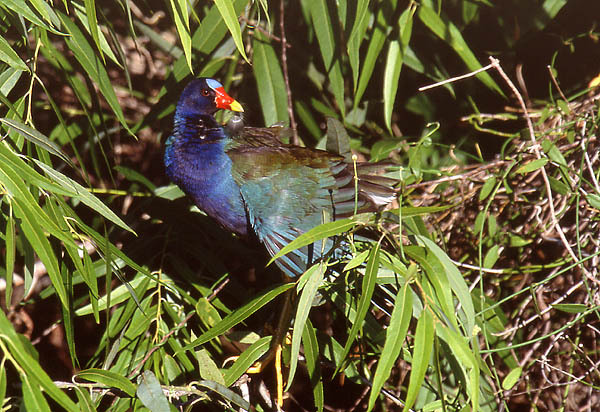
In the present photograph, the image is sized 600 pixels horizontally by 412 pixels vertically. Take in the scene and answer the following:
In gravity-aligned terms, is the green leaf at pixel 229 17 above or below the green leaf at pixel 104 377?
above

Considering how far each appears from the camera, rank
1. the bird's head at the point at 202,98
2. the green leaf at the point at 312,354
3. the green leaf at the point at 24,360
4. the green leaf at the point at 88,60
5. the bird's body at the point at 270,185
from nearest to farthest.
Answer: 1. the green leaf at the point at 24,360
2. the green leaf at the point at 312,354
3. the green leaf at the point at 88,60
4. the bird's body at the point at 270,185
5. the bird's head at the point at 202,98

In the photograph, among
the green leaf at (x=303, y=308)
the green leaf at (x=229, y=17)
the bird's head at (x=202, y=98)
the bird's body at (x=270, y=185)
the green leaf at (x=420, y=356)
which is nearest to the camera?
the green leaf at (x=420, y=356)

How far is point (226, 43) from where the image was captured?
7.07 feet

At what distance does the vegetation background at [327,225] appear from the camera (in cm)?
122

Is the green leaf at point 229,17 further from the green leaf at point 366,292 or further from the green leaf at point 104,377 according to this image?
the green leaf at point 104,377

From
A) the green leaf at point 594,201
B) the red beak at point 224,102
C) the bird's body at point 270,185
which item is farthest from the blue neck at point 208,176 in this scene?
the green leaf at point 594,201

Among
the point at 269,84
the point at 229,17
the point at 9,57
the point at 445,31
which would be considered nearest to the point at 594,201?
the point at 445,31

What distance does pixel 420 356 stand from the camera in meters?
1.07

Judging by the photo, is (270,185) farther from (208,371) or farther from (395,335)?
(395,335)

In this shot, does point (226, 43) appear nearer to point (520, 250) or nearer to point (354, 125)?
point (354, 125)

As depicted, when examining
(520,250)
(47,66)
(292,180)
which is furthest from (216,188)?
(47,66)

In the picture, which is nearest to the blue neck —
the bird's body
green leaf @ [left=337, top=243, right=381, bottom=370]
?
the bird's body

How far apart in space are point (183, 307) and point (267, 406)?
38 cm

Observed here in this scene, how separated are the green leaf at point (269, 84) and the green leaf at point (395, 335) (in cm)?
108
